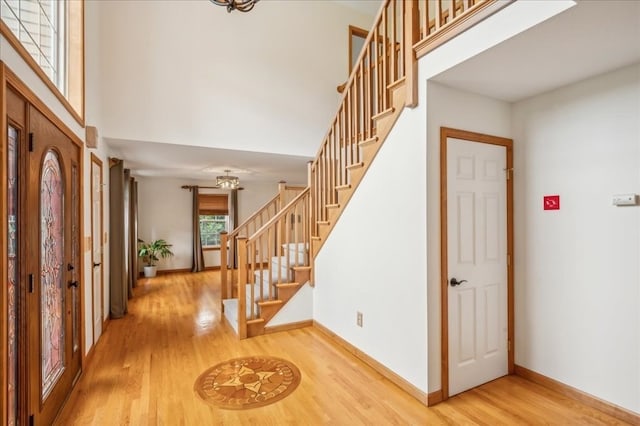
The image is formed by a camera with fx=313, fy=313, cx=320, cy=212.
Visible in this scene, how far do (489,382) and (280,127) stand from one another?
3.86 m

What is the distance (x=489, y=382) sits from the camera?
2555 millimetres

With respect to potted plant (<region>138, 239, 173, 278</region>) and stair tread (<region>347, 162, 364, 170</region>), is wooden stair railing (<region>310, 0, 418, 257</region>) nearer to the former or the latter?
stair tread (<region>347, 162, 364, 170</region>)

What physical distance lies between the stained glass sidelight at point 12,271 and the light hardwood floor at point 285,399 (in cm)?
76

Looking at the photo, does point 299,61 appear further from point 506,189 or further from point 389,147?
point 506,189

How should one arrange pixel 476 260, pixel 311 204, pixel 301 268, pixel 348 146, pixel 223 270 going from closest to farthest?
pixel 476 260 → pixel 348 146 → pixel 301 268 → pixel 311 204 → pixel 223 270

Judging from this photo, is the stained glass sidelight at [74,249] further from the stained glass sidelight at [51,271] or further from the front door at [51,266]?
the stained glass sidelight at [51,271]

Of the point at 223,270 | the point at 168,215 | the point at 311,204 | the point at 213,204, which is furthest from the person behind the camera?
the point at 213,204

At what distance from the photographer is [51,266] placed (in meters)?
2.11

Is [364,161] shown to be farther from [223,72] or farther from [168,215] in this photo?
[168,215]

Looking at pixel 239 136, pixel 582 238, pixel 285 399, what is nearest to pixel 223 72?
pixel 239 136

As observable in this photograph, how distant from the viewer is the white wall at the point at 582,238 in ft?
6.73

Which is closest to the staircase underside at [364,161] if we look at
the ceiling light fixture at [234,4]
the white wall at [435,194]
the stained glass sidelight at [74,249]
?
the white wall at [435,194]

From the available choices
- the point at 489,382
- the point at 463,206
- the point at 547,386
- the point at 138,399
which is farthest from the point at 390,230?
the point at 138,399

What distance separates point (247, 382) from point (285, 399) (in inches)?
16.4
